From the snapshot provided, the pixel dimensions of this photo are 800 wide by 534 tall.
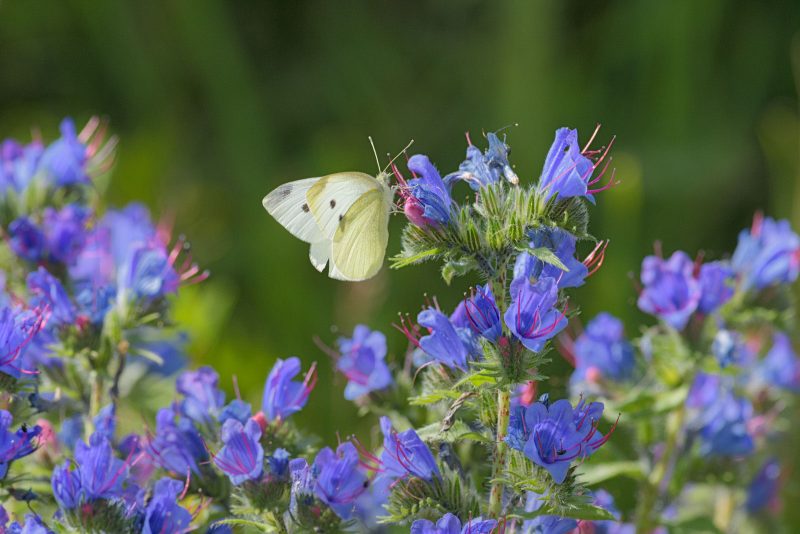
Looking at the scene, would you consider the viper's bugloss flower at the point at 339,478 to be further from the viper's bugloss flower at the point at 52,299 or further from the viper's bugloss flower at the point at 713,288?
the viper's bugloss flower at the point at 713,288

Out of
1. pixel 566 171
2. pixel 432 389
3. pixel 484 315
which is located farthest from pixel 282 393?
pixel 566 171

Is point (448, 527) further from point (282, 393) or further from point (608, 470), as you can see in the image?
point (608, 470)

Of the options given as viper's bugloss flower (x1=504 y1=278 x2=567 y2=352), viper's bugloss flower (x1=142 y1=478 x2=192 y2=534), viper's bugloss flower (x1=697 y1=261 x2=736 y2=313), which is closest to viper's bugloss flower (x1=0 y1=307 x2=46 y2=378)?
viper's bugloss flower (x1=142 y1=478 x2=192 y2=534)

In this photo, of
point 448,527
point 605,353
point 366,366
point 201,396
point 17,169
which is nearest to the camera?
point 448,527

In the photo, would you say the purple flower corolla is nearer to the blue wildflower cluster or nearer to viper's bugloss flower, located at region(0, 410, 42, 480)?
the blue wildflower cluster

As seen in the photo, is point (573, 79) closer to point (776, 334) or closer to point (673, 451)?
point (776, 334)

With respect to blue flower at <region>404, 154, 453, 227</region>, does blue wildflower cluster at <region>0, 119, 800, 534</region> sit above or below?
below
